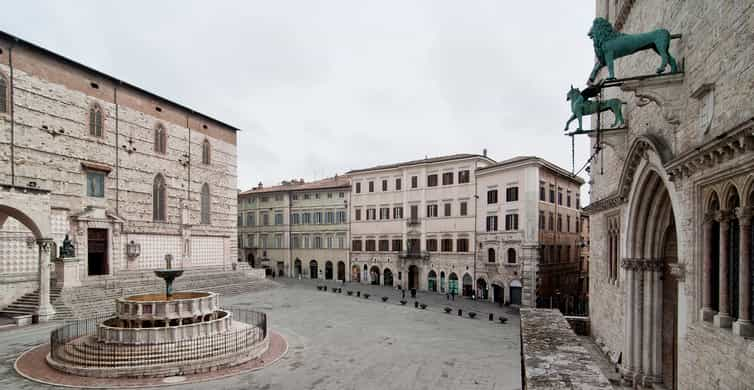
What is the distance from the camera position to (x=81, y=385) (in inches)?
470

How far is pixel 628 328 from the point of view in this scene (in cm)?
1168

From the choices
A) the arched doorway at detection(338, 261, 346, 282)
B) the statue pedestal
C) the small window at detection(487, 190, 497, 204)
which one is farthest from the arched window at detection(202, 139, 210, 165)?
the small window at detection(487, 190, 497, 204)

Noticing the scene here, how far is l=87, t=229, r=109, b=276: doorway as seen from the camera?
27.6 metres

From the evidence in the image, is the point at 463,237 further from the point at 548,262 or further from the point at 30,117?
the point at 30,117

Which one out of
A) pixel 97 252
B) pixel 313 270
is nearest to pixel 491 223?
pixel 313 270

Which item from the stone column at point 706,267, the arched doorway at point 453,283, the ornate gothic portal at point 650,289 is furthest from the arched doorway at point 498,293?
the stone column at point 706,267

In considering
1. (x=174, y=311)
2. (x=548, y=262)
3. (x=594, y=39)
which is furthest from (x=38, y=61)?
(x=548, y=262)

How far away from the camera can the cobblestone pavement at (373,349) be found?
12.9 m

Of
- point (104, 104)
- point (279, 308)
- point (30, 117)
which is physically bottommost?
point (279, 308)

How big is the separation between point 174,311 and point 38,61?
65.6ft

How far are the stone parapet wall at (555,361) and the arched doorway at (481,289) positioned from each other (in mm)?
29050

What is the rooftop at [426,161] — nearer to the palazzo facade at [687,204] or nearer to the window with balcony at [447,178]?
the window with balcony at [447,178]

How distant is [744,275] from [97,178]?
3230 centimetres

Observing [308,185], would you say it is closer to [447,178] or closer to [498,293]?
[447,178]
